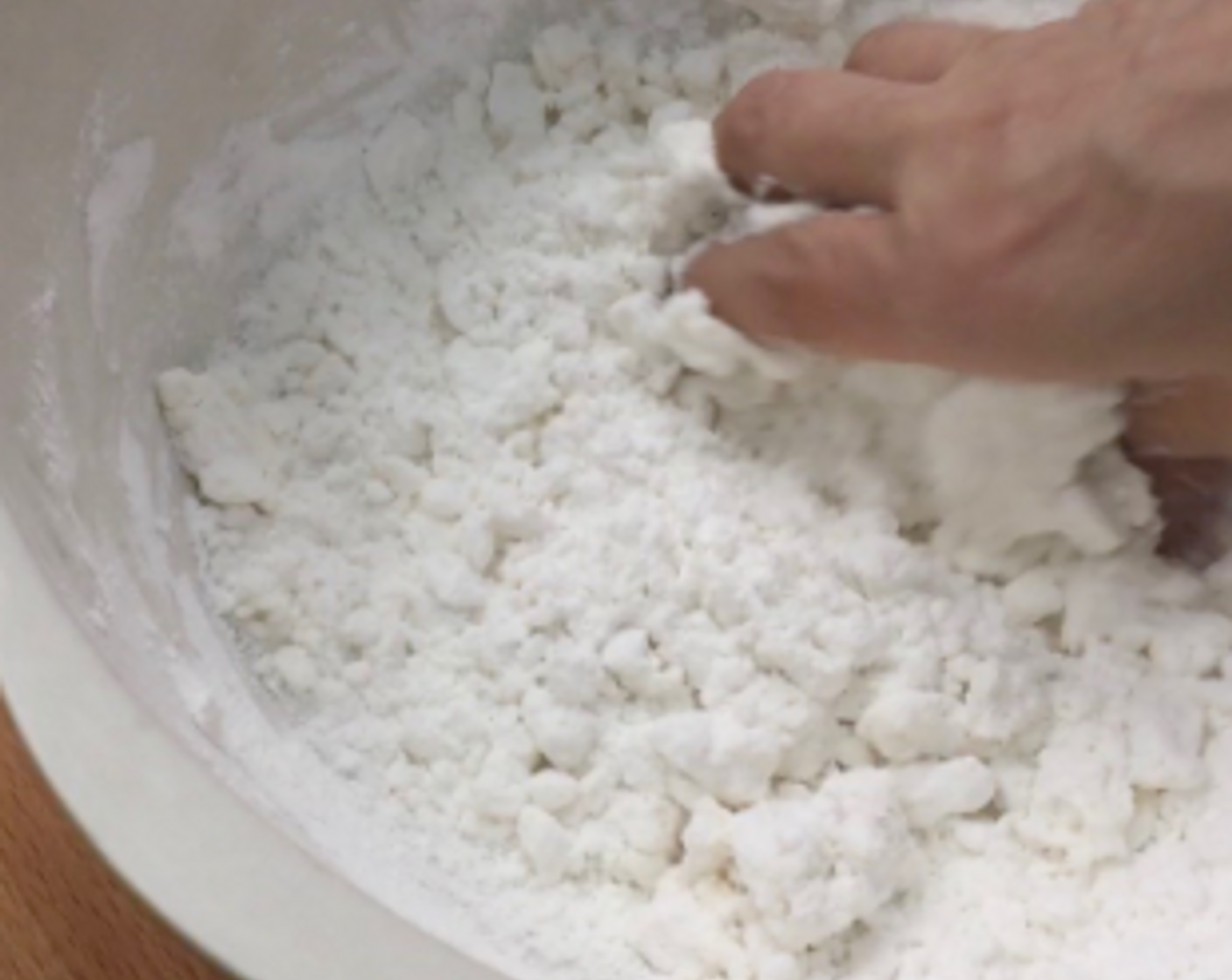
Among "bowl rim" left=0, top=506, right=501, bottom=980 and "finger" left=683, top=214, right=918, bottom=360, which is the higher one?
"bowl rim" left=0, top=506, right=501, bottom=980

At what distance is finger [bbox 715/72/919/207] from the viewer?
2.47ft

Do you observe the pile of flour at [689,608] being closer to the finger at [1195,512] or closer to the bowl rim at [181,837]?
the finger at [1195,512]

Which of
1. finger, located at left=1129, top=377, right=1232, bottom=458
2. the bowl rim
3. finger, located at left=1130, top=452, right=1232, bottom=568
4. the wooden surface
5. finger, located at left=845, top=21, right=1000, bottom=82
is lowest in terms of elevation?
finger, located at left=1130, top=452, right=1232, bottom=568

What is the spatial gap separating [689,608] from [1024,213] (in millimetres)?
259

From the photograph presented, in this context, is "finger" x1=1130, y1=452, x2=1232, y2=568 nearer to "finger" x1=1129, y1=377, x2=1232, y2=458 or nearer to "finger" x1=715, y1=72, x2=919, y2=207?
"finger" x1=1129, y1=377, x2=1232, y2=458

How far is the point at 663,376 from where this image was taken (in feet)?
2.80

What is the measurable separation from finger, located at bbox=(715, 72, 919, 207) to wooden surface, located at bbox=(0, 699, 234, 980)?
46 cm

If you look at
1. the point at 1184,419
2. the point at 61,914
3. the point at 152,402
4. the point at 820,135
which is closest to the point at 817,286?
the point at 820,135

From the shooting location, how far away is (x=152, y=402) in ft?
2.56

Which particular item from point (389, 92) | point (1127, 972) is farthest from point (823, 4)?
point (1127, 972)

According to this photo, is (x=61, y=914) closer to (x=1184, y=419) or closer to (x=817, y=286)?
(x=817, y=286)

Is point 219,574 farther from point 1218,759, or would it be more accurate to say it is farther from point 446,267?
point 1218,759

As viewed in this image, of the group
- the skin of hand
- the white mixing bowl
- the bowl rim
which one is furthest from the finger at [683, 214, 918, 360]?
the bowl rim

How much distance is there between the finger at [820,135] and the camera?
2.47 ft
